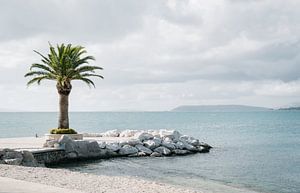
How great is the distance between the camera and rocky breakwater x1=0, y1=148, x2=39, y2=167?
28153 mm

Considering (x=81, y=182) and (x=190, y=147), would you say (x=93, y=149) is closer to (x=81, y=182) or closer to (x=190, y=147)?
(x=190, y=147)

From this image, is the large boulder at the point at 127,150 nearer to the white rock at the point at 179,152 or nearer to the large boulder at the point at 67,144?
the white rock at the point at 179,152

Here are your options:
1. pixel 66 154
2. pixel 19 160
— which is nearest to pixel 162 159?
pixel 66 154

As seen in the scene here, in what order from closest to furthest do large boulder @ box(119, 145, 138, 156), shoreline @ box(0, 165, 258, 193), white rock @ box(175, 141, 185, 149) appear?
shoreline @ box(0, 165, 258, 193) → large boulder @ box(119, 145, 138, 156) → white rock @ box(175, 141, 185, 149)

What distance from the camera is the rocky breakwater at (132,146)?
3606 centimetres

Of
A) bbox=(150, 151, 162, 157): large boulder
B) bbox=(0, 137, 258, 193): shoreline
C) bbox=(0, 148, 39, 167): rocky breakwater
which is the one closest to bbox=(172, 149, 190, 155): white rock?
bbox=(150, 151, 162, 157): large boulder

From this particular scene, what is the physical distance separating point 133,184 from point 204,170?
13.8m

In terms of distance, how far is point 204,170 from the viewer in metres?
34.1

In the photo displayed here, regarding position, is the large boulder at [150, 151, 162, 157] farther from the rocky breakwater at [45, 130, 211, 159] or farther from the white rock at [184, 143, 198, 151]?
the white rock at [184, 143, 198, 151]

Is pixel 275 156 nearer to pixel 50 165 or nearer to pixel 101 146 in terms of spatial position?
pixel 101 146

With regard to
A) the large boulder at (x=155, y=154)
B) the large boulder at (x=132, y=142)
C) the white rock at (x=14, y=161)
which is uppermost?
the large boulder at (x=132, y=142)

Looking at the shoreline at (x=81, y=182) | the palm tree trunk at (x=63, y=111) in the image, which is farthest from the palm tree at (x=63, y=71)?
the shoreline at (x=81, y=182)

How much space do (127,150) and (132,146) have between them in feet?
5.28

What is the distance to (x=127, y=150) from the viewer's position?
39.9m
